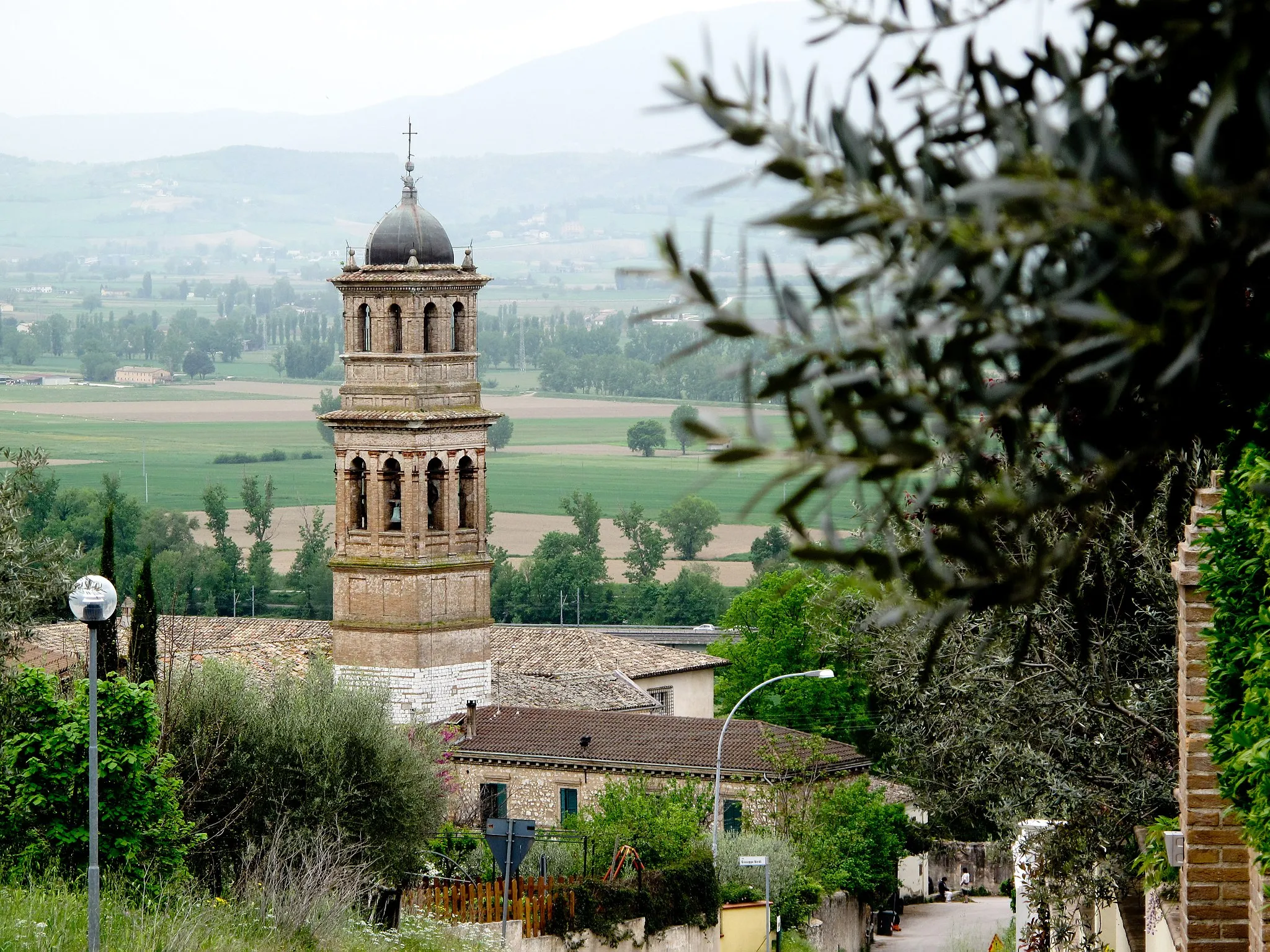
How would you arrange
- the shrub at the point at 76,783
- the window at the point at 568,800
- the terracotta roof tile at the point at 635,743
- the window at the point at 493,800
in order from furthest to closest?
the window at the point at 493,800 → the window at the point at 568,800 → the terracotta roof tile at the point at 635,743 → the shrub at the point at 76,783

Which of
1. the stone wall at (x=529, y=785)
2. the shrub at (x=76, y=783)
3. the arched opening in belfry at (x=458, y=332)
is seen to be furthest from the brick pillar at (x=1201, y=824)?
the arched opening in belfry at (x=458, y=332)

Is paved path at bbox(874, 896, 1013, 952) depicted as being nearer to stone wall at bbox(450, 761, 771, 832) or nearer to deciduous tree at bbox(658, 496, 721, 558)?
stone wall at bbox(450, 761, 771, 832)

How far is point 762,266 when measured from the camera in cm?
414

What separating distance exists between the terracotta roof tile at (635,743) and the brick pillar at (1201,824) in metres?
33.1

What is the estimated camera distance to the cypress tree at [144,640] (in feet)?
98.8

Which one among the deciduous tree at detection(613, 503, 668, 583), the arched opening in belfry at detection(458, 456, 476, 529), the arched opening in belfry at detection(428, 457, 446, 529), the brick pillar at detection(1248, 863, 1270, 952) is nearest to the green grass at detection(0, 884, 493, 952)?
the brick pillar at detection(1248, 863, 1270, 952)

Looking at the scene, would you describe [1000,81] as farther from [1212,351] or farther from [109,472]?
[109,472]

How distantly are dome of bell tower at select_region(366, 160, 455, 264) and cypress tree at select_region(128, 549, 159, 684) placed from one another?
19999 millimetres

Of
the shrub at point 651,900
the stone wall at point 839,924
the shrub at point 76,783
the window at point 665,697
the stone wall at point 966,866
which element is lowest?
the stone wall at point 966,866

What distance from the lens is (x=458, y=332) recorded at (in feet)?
169

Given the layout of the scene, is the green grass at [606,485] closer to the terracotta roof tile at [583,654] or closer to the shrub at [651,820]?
the terracotta roof tile at [583,654]

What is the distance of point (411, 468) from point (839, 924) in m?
15.7

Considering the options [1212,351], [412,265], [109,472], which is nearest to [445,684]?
[412,265]

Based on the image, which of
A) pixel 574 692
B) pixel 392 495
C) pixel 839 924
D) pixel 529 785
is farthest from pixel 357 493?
pixel 839 924
